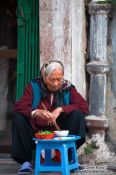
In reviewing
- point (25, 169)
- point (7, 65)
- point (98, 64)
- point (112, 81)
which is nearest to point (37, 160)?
point (25, 169)

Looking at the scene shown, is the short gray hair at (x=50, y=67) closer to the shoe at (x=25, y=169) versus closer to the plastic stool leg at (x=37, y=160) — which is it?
the plastic stool leg at (x=37, y=160)

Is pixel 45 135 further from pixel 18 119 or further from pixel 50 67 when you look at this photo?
pixel 50 67

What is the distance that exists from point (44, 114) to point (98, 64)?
1104 millimetres

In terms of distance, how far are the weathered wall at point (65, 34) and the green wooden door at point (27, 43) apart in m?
0.29

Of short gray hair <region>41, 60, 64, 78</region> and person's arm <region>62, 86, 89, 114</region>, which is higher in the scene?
short gray hair <region>41, 60, 64, 78</region>

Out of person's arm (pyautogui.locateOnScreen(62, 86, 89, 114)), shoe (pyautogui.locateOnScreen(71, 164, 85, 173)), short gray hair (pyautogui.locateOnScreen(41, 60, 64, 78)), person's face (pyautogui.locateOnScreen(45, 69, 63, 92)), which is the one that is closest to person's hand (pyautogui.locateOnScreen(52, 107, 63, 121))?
person's arm (pyautogui.locateOnScreen(62, 86, 89, 114))

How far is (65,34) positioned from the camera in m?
6.88

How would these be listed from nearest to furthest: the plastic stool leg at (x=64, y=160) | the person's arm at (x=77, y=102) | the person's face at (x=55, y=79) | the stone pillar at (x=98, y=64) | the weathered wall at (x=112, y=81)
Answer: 1. the plastic stool leg at (x=64, y=160)
2. the person's face at (x=55, y=79)
3. the person's arm at (x=77, y=102)
4. the stone pillar at (x=98, y=64)
5. the weathered wall at (x=112, y=81)

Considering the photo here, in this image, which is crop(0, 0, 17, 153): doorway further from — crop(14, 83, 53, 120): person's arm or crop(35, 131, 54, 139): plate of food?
crop(35, 131, 54, 139): plate of food

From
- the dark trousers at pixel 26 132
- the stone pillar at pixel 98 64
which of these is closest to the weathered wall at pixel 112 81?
the stone pillar at pixel 98 64

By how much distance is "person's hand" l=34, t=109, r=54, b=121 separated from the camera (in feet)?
20.0

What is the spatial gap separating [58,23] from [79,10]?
28 centimetres

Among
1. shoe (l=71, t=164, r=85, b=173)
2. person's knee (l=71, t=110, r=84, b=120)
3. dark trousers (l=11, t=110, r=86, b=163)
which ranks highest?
person's knee (l=71, t=110, r=84, b=120)

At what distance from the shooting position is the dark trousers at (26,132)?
624cm
